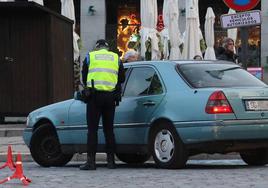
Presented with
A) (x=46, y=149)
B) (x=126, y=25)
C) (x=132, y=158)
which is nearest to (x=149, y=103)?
(x=132, y=158)

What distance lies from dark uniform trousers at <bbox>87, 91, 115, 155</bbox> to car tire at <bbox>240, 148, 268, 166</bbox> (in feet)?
6.22

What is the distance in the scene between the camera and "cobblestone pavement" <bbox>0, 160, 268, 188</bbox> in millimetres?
8375

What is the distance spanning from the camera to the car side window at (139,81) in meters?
10.4

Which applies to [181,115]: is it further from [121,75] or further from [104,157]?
[104,157]

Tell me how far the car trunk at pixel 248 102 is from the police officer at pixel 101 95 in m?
1.58

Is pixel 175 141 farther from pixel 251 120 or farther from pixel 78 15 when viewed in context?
pixel 78 15

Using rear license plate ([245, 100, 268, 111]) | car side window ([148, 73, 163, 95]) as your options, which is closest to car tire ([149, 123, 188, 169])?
car side window ([148, 73, 163, 95])

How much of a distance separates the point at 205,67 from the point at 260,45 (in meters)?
23.1

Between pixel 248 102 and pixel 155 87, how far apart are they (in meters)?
1.32

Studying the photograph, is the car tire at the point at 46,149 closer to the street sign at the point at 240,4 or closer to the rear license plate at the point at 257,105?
the rear license plate at the point at 257,105

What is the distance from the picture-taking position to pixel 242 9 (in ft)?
40.1

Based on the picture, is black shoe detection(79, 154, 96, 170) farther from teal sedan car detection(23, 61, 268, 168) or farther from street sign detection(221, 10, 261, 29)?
street sign detection(221, 10, 261, 29)

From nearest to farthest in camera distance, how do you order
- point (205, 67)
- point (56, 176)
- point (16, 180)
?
point (16, 180), point (56, 176), point (205, 67)

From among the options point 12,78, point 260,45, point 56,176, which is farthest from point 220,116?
point 260,45
